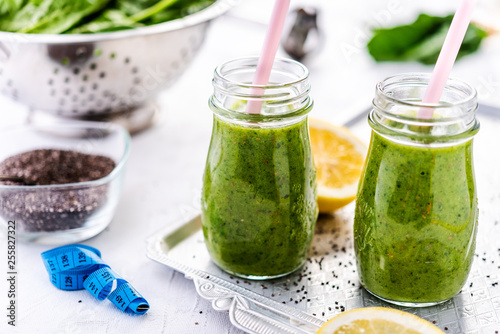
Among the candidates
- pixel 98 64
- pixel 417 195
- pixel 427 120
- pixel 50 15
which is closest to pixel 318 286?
pixel 417 195

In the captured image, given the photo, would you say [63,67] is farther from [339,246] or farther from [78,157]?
[339,246]

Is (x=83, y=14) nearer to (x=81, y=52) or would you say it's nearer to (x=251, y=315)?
(x=81, y=52)

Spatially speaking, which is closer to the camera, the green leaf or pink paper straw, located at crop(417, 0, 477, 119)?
pink paper straw, located at crop(417, 0, 477, 119)

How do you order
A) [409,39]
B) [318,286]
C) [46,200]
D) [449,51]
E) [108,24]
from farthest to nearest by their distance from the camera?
1. [409,39]
2. [108,24]
3. [46,200]
4. [318,286]
5. [449,51]

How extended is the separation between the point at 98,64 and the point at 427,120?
0.92 meters

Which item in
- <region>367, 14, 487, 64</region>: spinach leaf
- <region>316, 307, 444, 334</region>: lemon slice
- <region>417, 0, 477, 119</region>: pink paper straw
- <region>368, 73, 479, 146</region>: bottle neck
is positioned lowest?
<region>316, 307, 444, 334</region>: lemon slice

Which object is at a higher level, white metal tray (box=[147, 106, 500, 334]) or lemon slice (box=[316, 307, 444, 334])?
lemon slice (box=[316, 307, 444, 334])

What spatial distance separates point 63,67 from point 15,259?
51cm

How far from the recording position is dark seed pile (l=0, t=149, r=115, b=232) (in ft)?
3.92

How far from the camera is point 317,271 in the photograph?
1109 mm

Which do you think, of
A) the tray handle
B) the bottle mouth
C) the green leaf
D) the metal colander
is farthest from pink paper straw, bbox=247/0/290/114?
the green leaf

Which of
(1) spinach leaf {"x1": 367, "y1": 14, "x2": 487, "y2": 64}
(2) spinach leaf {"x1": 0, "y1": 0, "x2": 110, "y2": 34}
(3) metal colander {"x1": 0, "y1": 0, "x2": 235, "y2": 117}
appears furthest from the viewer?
(1) spinach leaf {"x1": 367, "y1": 14, "x2": 487, "y2": 64}

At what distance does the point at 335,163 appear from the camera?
1299 millimetres

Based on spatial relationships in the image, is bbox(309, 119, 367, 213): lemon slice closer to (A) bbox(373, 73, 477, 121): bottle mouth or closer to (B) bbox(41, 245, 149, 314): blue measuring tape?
(A) bbox(373, 73, 477, 121): bottle mouth
